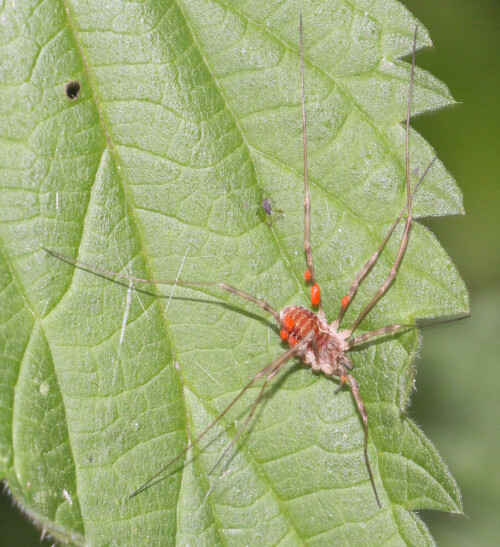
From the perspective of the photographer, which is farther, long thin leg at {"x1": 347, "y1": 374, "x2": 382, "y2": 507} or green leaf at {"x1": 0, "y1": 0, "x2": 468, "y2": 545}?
long thin leg at {"x1": 347, "y1": 374, "x2": 382, "y2": 507}

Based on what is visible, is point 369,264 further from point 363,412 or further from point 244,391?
point 244,391

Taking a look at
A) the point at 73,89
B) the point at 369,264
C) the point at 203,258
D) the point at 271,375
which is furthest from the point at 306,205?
the point at 73,89

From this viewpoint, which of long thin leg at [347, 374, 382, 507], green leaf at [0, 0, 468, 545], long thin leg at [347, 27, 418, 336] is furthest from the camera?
long thin leg at [347, 374, 382, 507]

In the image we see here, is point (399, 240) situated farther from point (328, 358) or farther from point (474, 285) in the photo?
point (474, 285)

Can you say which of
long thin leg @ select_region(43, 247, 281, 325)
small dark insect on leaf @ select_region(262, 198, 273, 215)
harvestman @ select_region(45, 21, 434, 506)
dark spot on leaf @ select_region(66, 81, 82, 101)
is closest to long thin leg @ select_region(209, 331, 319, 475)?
harvestman @ select_region(45, 21, 434, 506)

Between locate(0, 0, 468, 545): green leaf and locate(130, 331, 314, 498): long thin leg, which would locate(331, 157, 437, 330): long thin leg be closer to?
locate(0, 0, 468, 545): green leaf

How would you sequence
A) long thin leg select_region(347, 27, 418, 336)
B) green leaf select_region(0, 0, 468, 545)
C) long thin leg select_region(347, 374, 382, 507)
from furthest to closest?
long thin leg select_region(347, 374, 382, 507)
long thin leg select_region(347, 27, 418, 336)
green leaf select_region(0, 0, 468, 545)

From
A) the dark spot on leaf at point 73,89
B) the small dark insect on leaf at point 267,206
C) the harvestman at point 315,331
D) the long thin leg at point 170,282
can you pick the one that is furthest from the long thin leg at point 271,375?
the dark spot on leaf at point 73,89
